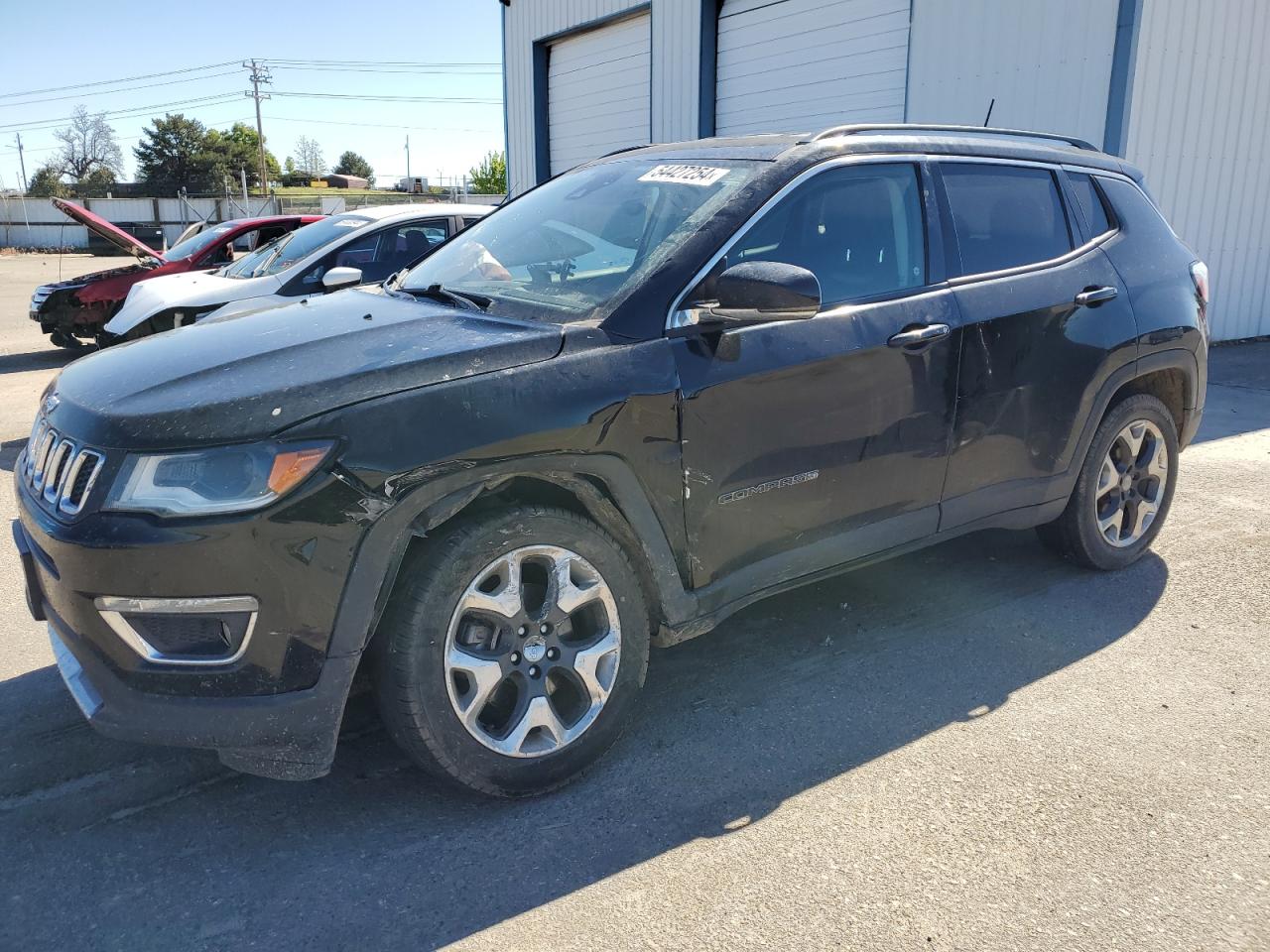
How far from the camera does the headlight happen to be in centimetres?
235

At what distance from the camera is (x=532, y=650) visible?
277 cm

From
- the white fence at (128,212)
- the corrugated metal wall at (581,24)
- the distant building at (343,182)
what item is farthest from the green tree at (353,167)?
the corrugated metal wall at (581,24)

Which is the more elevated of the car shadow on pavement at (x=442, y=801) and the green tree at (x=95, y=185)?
the green tree at (x=95, y=185)

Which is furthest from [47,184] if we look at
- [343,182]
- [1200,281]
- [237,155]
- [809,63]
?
[1200,281]

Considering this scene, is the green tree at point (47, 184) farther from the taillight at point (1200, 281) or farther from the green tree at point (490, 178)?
the taillight at point (1200, 281)

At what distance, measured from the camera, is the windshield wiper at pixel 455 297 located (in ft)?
10.6

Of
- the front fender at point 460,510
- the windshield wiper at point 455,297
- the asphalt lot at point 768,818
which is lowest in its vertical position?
the asphalt lot at point 768,818

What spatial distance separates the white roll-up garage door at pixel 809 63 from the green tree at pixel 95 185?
200 ft

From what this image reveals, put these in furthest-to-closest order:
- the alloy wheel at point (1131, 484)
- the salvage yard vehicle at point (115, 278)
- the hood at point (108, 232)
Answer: the hood at point (108, 232), the salvage yard vehicle at point (115, 278), the alloy wheel at point (1131, 484)

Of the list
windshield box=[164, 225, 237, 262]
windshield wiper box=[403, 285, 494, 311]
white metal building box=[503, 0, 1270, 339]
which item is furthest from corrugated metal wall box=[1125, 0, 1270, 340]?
windshield box=[164, 225, 237, 262]

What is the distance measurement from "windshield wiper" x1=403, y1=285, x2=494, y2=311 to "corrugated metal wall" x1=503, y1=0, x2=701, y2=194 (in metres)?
11.4

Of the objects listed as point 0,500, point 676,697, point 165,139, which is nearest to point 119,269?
point 0,500

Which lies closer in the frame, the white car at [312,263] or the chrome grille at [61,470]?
the chrome grille at [61,470]

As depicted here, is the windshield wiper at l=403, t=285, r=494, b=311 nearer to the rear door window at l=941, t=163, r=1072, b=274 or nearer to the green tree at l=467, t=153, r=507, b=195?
the rear door window at l=941, t=163, r=1072, b=274
